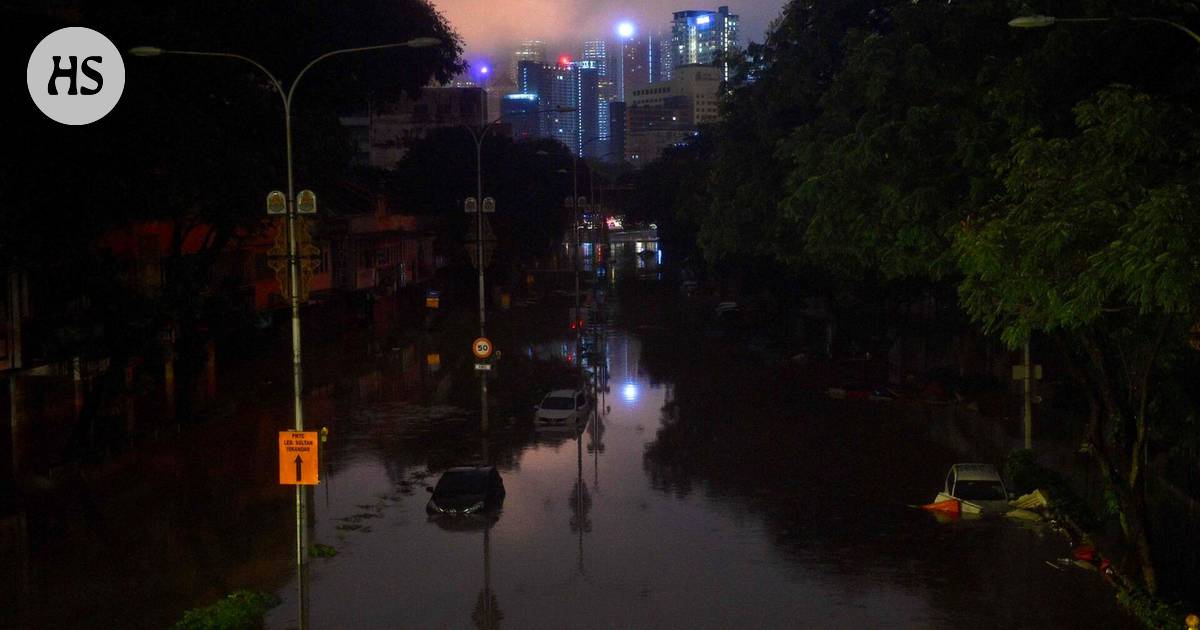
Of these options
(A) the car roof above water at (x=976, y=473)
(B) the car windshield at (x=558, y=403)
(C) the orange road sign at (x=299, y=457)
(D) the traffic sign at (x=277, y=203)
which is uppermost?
(D) the traffic sign at (x=277, y=203)

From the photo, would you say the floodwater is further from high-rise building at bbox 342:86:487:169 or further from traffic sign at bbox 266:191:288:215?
high-rise building at bbox 342:86:487:169

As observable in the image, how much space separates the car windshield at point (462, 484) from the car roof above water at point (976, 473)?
10.8m

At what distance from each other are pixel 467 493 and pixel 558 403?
1336 centimetres

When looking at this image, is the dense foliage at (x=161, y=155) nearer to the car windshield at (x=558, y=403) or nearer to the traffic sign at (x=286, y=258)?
the traffic sign at (x=286, y=258)

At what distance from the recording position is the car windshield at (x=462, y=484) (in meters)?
28.1

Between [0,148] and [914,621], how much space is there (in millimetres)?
21635

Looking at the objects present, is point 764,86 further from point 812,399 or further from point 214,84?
point 214,84

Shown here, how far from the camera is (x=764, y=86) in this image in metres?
42.7

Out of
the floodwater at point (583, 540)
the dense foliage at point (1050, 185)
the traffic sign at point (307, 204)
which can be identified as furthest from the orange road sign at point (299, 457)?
the dense foliage at point (1050, 185)

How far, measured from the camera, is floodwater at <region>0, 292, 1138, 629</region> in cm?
2069

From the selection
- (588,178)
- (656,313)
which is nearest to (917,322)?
(656,313)

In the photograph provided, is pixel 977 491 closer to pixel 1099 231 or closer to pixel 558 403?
pixel 1099 231

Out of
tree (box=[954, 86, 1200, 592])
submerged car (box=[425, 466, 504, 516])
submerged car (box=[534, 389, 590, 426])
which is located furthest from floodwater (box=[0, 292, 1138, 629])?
tree (box=[954, 86, 1200, 592])

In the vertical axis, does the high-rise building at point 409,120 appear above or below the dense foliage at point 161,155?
above
